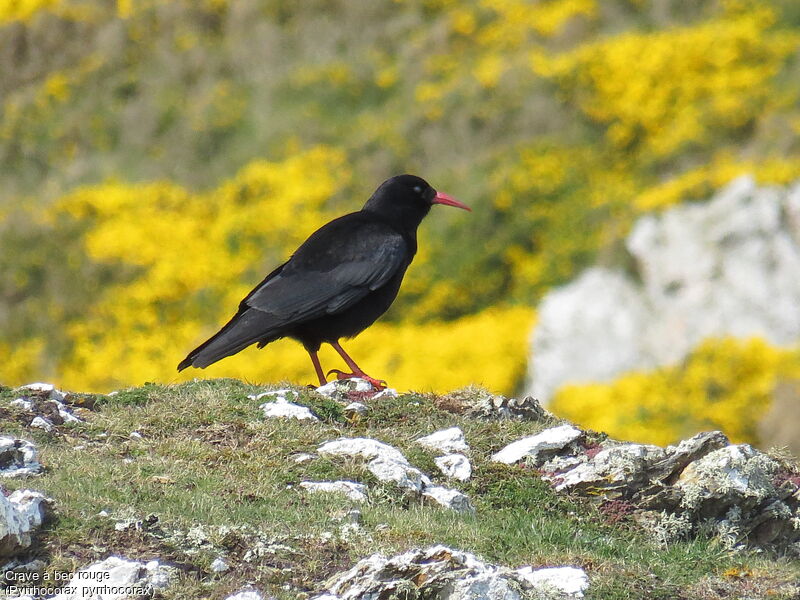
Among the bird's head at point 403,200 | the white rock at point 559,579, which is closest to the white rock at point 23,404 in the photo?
the white rock at point 559,579

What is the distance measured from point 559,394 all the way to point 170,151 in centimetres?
1118

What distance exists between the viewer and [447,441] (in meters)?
7.61

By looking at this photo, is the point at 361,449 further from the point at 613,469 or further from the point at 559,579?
the point at 559,579

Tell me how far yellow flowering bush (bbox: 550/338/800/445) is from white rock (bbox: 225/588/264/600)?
10.5 m

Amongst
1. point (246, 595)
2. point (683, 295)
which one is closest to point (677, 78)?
point (683, 295)

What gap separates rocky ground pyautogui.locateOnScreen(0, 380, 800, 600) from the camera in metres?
5.48

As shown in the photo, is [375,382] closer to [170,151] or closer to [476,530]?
[476,530]

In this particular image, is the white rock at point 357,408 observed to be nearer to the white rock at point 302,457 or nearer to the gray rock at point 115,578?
the white rock at point 302,457

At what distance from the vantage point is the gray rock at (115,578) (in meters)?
5.23

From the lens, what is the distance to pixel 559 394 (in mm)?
16875

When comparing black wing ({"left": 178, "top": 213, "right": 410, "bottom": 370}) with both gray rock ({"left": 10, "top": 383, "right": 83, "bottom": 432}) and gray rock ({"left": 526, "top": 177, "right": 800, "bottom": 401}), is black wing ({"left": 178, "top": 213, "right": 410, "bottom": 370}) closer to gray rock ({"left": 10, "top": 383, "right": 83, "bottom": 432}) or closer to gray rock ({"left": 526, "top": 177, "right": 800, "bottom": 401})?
gray rock ({"left": 10, "top": 383, "right": 83, "bottom": 432})

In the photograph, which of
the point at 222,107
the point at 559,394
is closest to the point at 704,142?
the point at 559,394

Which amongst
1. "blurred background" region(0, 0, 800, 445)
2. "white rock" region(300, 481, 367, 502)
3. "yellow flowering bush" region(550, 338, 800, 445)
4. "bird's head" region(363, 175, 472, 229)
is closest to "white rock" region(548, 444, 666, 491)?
"white rock" region(300, 481, 367, 502)

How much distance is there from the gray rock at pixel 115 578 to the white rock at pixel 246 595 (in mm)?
327
